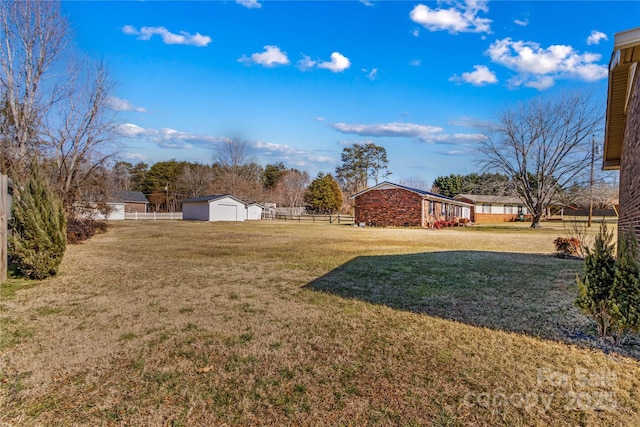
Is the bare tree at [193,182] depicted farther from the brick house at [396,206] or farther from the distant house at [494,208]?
the distant house at [494,208]

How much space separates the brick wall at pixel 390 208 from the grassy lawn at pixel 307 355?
19903 millimetres

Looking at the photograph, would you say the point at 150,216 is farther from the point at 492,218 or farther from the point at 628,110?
the point at 628,110

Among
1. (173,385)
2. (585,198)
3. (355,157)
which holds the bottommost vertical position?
(173,385)

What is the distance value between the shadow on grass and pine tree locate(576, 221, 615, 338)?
281 mm

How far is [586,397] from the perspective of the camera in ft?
8.63

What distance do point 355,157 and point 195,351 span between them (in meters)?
58.2

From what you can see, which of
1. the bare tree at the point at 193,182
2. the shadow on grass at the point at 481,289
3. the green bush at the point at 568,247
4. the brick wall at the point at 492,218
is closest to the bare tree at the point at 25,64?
the shadow on grass at the point at 481,289

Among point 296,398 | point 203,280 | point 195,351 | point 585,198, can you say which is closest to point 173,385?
point 195,351

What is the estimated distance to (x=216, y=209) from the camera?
3591cm

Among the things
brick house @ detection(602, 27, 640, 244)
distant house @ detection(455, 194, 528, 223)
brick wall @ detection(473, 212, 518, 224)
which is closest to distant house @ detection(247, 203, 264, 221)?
distant house @ detection(455, 194, 528, 223)

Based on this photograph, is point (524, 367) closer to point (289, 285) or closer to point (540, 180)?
point (289, 285)

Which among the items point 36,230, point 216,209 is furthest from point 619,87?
point 216,209

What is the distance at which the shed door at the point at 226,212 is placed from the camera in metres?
36.1

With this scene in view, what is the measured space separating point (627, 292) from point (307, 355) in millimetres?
3197
